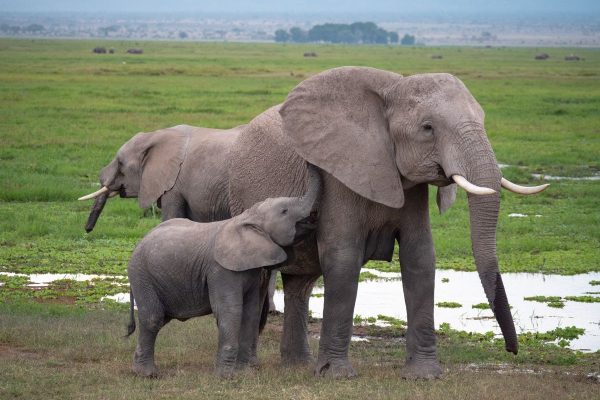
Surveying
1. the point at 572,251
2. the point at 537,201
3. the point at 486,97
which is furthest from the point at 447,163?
the point at 486,97

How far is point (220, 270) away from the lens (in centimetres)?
823

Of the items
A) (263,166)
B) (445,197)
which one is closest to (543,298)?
(445,197)

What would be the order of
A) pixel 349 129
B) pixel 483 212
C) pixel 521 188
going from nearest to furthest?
1. pixel 521 188
2. pixel 483 212
3. pixel 349 129

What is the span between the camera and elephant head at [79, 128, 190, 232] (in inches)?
450

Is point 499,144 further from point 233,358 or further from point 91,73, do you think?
point 91,73

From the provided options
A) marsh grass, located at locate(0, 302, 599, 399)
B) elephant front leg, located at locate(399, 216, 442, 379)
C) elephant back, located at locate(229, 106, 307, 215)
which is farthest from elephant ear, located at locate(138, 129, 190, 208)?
elephant front leg, located at locate(399, 216, 442, 379)

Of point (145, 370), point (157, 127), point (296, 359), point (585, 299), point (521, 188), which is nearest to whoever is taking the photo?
point (521, 188)

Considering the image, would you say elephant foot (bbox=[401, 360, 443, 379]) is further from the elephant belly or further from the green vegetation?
the green vegetation

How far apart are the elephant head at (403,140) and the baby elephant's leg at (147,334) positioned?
1.52 metres

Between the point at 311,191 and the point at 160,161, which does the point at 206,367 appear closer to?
the point at 311,191

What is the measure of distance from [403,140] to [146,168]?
419 centimetres

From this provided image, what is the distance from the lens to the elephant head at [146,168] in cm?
1144

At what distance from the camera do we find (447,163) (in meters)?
7.67

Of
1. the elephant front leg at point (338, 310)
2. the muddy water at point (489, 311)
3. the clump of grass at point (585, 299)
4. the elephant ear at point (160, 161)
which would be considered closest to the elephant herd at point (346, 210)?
the elephant front leg at point (338, 310)
